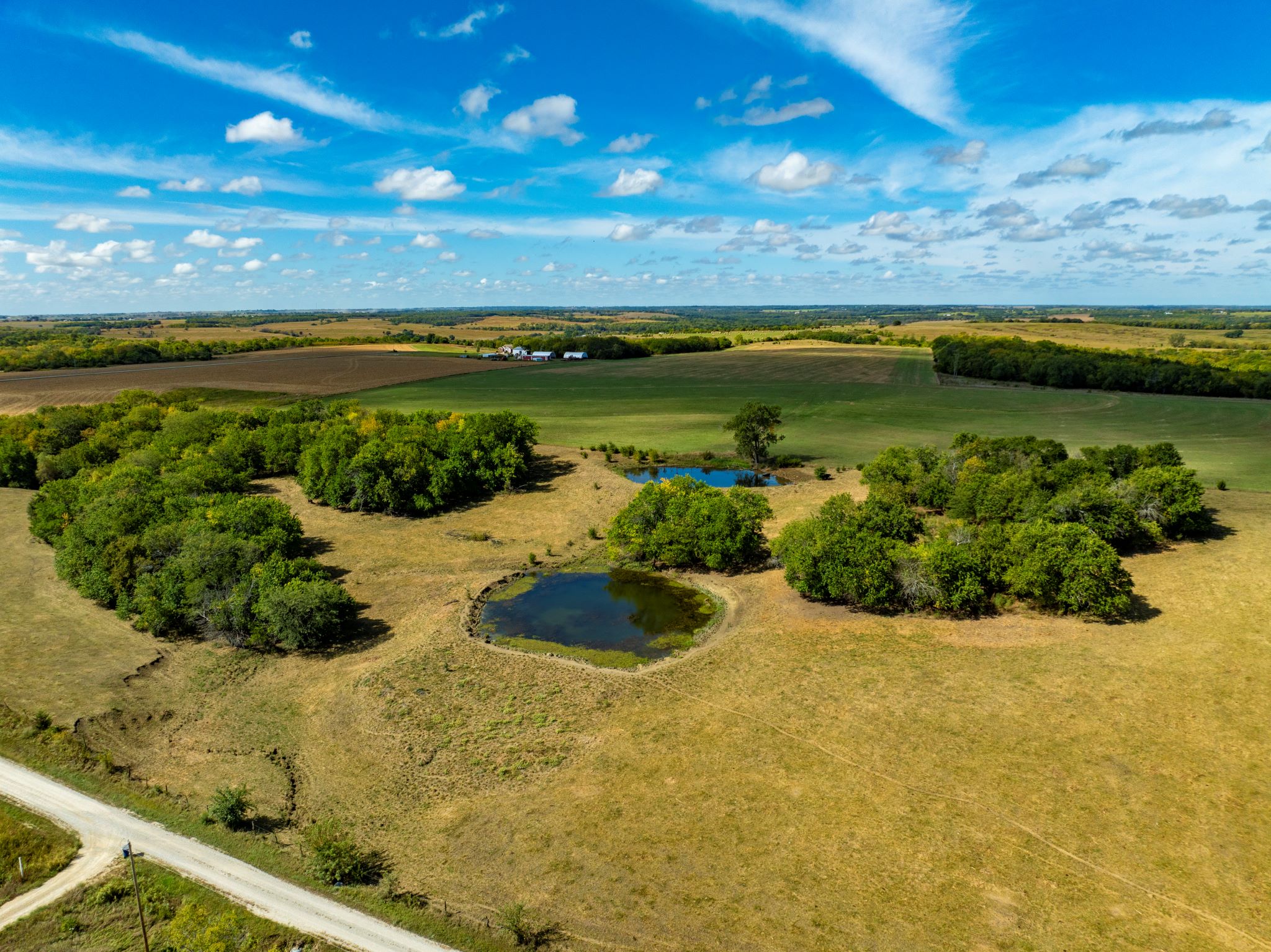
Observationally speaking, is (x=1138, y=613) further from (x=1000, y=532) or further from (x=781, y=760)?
(x=781, y=760)

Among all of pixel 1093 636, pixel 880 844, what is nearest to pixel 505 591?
pixel 880 844

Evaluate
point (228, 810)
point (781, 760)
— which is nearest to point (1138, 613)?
point (781, 760)

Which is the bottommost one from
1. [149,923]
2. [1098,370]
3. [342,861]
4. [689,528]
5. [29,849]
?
A: [149,923]

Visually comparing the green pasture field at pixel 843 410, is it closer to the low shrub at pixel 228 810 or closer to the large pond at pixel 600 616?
the large pond at pixel 600 616

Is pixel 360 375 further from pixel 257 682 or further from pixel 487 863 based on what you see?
pixel 487 863

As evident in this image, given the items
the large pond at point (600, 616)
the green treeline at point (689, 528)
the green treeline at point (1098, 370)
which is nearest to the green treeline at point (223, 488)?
the large pond at point (600, 616)

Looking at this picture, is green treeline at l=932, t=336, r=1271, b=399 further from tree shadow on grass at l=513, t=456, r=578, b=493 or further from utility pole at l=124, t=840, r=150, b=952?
utility pole at l=124, t=840, r=150, b=952
